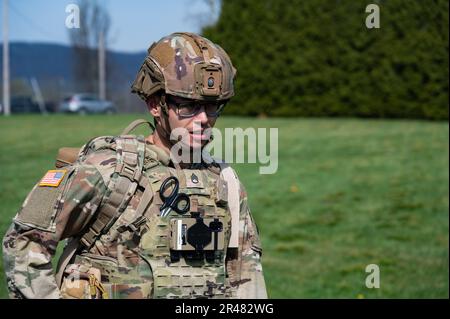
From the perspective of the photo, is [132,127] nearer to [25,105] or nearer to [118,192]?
[118,192]

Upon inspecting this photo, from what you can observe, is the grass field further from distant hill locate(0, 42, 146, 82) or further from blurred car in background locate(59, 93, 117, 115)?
distant hill locate(0, 42, 146, 82)

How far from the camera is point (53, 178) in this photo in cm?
291

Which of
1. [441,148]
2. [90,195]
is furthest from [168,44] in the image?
[441,148]

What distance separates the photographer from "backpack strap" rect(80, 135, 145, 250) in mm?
2994

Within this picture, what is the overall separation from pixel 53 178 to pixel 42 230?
0.65 ft

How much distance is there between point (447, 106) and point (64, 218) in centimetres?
1759

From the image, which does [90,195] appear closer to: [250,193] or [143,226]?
[143,226]

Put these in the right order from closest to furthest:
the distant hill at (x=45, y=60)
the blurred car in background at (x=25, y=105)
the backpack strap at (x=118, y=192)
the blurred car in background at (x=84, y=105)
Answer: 1. the backpack strap at (x=118, y=192)
2. the blurred car in background at (x=25, y=105)
3. the blurred car in background at (x=84, y=105)
4. the distant hill at (x=45, y=60)

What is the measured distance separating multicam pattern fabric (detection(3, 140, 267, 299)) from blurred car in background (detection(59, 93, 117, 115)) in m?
33.8

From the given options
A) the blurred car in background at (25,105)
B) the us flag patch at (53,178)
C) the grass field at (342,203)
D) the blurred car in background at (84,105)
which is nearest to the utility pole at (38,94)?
the blurred car in background at (25,105)

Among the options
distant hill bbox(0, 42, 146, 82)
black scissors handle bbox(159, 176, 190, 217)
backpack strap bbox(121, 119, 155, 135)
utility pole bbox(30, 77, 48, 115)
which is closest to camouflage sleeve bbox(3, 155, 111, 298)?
black scissors handle bbox(159, 176, 190, 217)

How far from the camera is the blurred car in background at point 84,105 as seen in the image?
1464 inches

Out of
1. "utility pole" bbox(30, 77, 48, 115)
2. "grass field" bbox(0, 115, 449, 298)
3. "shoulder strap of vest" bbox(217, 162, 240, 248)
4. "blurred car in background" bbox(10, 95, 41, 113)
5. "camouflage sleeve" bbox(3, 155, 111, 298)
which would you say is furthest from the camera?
"utility pole" bbox(30, 77, 48, 115)

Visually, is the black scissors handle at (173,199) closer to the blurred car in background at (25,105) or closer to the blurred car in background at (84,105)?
the blurred car in background at (25,105)
